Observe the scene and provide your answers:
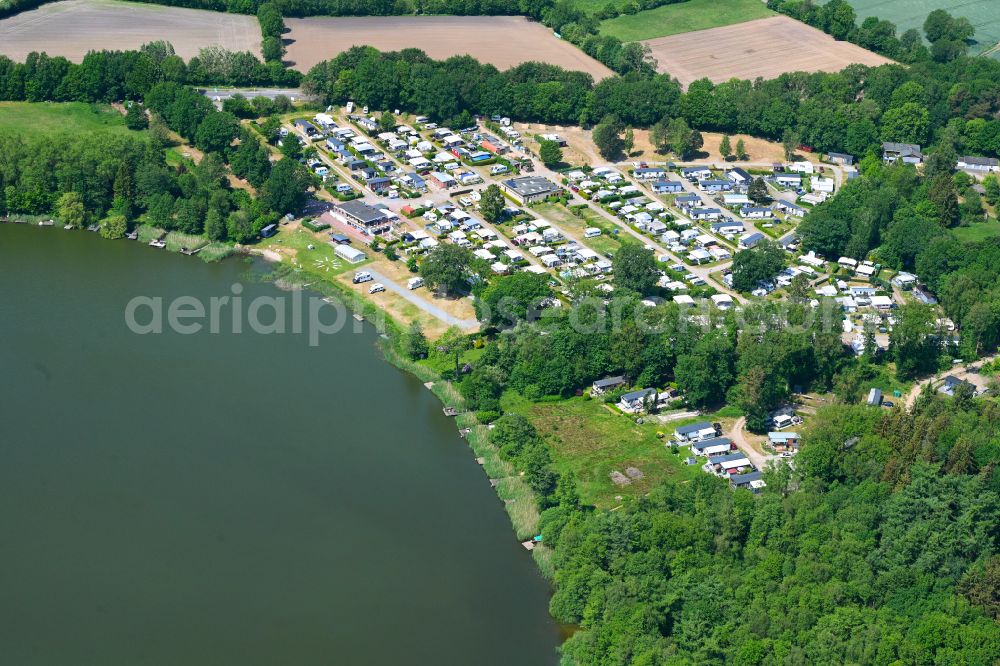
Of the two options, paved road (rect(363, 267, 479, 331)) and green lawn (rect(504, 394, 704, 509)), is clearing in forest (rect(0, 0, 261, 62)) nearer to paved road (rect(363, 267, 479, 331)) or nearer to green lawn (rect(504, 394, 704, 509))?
paved road (rect(363, 267, 479, 331))

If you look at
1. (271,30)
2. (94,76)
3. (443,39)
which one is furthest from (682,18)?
(94,76)

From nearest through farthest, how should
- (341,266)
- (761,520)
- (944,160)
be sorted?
1. (761,520)
2. (341,266)
3. (944,160)

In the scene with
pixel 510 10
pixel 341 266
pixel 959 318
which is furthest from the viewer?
pixel 510 10

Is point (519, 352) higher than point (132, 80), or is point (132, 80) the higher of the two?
point (132, 80)

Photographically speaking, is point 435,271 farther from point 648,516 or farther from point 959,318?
point 959,318

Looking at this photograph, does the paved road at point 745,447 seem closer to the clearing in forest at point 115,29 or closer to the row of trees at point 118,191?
the row of trees at point 118,191

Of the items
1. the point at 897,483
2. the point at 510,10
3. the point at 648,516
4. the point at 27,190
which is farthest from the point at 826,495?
the point at 510,10

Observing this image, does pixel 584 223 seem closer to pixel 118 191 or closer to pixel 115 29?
pixel 118 191
